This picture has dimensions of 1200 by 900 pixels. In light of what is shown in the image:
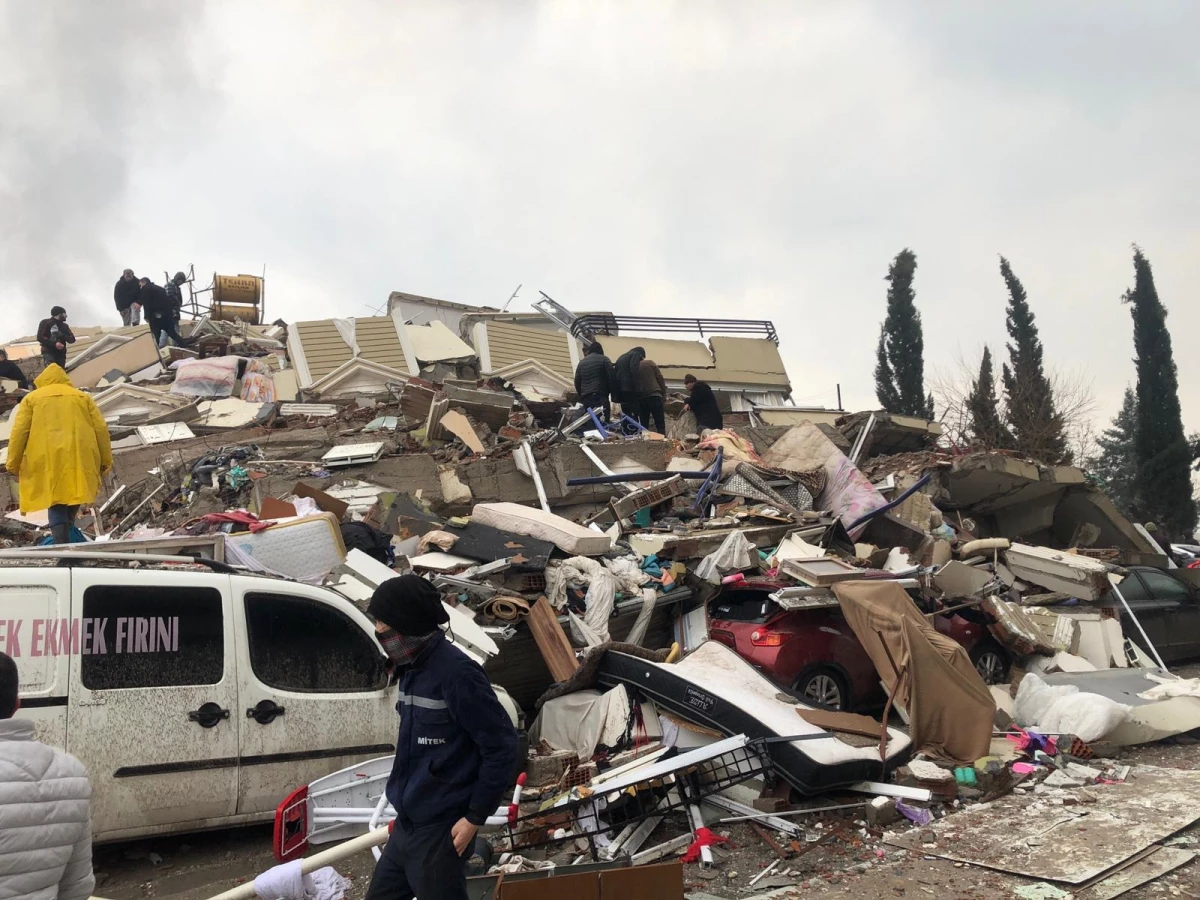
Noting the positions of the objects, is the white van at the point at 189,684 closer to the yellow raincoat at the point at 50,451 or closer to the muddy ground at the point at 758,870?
the muddy ground at the point at 758,870

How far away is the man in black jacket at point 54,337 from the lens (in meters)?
15.0

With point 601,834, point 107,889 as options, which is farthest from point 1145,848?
point 107,889

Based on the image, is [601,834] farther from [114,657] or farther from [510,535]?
[510,535]

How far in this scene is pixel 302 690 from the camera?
499 centimetres

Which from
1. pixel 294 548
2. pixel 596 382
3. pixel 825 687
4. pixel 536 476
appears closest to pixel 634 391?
pixel 596 382

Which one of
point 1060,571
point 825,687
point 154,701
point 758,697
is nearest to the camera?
point 154,701

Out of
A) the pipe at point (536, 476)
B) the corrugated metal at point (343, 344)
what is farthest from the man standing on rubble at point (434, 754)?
the corrugated metal at point (343, 344)

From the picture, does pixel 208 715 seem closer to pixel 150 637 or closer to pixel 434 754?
pixel 150 637

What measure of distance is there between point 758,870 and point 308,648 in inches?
107

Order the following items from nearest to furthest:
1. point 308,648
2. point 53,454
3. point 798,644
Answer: point 308,648, point 53,454, point 798,644

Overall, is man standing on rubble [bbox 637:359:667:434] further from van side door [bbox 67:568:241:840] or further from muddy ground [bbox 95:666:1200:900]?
van side door [bbox 67:568:241:840]

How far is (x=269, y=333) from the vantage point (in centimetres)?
2188

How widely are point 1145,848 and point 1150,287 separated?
102ft

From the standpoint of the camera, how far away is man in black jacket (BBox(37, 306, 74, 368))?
15031mm
